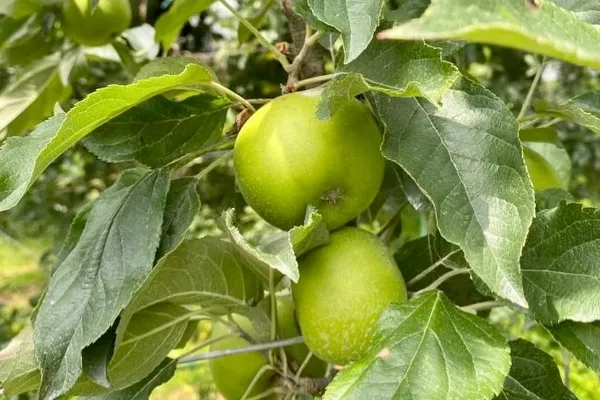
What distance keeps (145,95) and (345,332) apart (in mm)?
216

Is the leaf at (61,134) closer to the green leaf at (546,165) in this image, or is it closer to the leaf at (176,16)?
the leaf at (176,16)

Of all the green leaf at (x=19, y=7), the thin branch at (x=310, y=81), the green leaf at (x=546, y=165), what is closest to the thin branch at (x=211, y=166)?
the thin branch at (x=310, y=81)

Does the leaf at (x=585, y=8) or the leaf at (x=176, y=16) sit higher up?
the leaf at (x=585, y=8)

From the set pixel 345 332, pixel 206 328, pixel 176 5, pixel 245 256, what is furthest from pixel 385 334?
pixel 206 328

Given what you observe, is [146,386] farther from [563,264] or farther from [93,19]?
[93,19]

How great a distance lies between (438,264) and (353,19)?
9.1 inches

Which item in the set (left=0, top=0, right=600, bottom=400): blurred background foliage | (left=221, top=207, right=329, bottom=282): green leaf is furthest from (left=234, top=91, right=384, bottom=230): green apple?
(left=0, top=0, right=600, bottom=400): blurred background foliage

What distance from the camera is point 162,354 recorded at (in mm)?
657

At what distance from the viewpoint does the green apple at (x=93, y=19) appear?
0.98 metres

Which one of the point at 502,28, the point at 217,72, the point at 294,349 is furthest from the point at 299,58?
the point at 217,72

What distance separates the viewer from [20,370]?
59cm

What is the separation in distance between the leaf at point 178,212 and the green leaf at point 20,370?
0.43 feet

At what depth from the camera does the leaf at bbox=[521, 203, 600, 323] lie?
0.53 metres

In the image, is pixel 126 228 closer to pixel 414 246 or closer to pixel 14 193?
pixel 14 193
